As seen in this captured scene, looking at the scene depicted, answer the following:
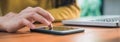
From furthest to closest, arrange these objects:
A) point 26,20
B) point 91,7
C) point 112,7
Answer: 1. point 91,7
2. point 112,7
3. point 26,20

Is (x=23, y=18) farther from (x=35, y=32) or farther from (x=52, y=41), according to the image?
(x=52, y=41)

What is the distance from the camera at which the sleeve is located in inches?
45.9

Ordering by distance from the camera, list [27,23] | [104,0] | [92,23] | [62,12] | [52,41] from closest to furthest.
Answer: [52,41] < [27,23] < [92,23] < [62,12] < [104,0]

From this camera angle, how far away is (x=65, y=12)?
1209 mm

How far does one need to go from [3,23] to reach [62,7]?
0.53 meters

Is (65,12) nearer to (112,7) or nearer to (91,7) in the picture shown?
(112,7)

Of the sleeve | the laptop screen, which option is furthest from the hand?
the laptop screen

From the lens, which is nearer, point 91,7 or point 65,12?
point 65,12

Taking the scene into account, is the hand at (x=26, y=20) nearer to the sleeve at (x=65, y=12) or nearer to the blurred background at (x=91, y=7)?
the sleeve at (x=65, y=12)

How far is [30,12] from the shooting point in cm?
73

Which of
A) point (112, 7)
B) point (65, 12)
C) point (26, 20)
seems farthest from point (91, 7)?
point (26, 20)

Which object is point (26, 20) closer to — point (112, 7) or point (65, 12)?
point (65, 12)

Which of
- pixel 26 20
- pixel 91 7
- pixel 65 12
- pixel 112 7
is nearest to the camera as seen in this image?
pixel 26 20

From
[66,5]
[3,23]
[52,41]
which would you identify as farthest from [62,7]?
[52,41]
